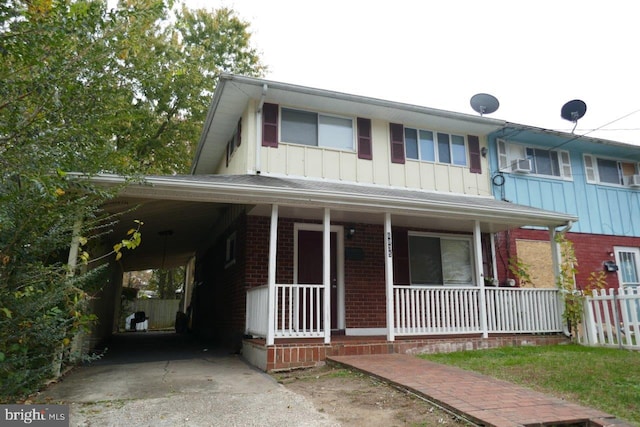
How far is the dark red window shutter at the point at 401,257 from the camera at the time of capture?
951cm

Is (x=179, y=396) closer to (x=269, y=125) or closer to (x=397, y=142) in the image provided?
(x=269, y=125)

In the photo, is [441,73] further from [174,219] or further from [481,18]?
[174,219]

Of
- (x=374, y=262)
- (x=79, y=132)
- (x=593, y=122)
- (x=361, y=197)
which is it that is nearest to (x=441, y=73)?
(x=593, y=122)

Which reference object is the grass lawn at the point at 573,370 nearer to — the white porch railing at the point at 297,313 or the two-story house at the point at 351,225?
the two-story house at the point at 351,225

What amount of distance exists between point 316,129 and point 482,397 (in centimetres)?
663

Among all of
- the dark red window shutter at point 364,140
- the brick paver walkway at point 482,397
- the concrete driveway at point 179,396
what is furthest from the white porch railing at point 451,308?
the dark red window shutter at point 364,140

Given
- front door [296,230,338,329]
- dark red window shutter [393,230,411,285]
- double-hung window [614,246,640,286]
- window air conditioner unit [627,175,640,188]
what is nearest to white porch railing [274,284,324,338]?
front door [296,230,338,329]

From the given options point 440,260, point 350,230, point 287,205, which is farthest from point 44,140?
point 440,260

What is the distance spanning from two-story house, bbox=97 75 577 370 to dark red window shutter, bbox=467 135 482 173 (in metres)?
0.03

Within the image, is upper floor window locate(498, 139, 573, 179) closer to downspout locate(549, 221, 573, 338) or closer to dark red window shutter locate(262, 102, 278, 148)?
downspout locate(549, 221, 573, 338)

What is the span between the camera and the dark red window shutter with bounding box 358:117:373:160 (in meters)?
9.78

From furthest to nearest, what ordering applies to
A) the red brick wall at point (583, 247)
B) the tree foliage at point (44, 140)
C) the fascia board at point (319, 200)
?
1. the red brick wall at point (583, 247)
2. the fascia board at point (319, 200)
3. the tree foliage at point (44, 140)

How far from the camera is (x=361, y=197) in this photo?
7328 millimetres

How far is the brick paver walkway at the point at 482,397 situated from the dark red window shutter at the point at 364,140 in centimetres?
499
